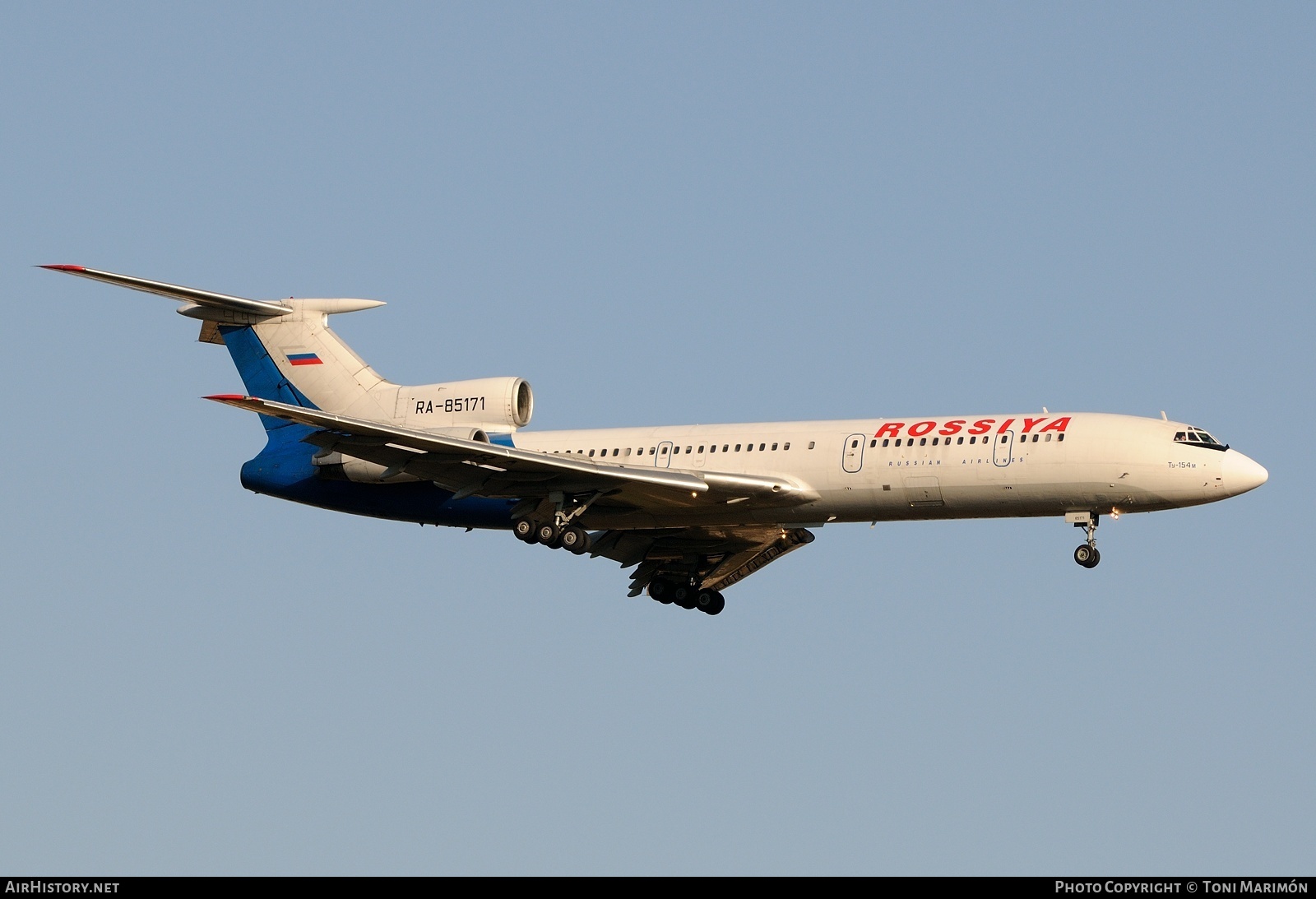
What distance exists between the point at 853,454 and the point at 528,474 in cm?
634

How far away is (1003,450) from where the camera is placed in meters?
35.2

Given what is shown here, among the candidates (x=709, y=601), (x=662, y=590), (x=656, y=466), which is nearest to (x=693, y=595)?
(x=709, y=601)

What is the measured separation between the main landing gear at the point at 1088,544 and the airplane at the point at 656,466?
3 centimetres

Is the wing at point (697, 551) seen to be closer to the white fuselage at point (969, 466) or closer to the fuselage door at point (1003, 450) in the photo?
the white fuselage at point (969, 466)

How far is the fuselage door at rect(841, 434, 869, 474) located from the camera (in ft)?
118

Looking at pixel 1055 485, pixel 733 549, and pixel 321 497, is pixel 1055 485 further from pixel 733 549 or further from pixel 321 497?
pixel 321 497

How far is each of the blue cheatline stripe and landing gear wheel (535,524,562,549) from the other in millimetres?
6634

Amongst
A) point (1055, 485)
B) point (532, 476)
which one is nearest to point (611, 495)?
point (532, 476)

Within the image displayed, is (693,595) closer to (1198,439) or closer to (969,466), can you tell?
(969,466)

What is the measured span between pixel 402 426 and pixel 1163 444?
15595mm

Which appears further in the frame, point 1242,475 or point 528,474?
point 528,474

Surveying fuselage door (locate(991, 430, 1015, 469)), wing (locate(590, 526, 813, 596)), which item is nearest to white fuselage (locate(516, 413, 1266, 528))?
fuselage door (locate(991, 430, 1015, 469))

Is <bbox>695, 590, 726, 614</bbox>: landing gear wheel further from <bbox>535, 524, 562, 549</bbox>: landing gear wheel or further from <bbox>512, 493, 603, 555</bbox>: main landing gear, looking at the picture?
<bbox>535, 524, 562, 549</bbox>: landing gear wheel
